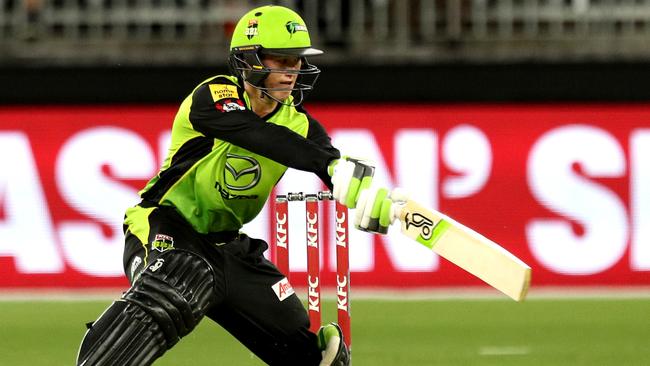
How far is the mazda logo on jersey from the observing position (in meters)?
6.00

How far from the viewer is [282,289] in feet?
20.3

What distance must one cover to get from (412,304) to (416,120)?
62.4 inches

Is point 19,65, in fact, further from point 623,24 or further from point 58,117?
point 623,24

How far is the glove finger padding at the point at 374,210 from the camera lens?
5.06 meters

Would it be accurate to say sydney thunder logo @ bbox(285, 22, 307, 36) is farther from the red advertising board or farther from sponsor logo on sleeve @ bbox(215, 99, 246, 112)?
the red advertising board

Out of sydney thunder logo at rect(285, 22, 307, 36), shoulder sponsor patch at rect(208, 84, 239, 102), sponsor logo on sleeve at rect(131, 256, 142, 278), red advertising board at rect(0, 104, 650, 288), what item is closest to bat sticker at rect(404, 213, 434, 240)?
shoulder sponsor patch at rect(208, 84, 239, 102)

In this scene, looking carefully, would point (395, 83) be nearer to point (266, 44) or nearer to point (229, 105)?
point (266, 44)

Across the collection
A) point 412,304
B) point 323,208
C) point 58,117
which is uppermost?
point 58,117

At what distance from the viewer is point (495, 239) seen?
11.4 meters

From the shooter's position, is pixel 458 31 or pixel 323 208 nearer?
pixel 323 208

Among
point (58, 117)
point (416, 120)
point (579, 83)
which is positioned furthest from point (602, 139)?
point (58, 117)

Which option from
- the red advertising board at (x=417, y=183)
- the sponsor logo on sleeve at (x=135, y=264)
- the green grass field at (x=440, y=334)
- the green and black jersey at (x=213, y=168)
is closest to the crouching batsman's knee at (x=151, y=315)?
the sponsor logo on sleeve at (x=135, y=264)

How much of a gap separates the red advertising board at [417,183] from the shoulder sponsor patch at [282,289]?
4930 mm

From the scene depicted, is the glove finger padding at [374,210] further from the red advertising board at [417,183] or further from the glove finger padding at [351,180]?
the red advertising board at [417,183]
